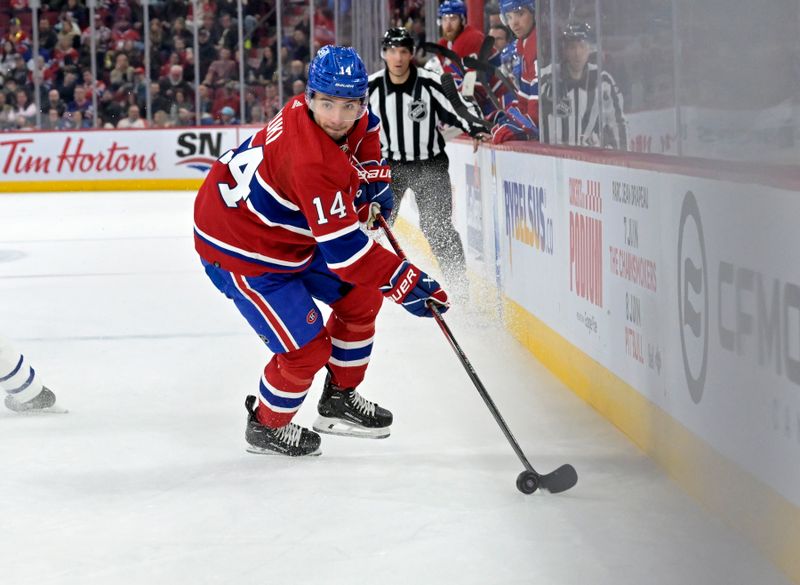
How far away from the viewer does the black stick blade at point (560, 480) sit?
9.29 ft

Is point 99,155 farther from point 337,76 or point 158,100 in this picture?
point 337,76

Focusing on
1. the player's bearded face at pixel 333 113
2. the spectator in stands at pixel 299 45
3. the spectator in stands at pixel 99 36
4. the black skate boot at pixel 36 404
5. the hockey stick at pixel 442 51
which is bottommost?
the black skate boot at pixel 36 404

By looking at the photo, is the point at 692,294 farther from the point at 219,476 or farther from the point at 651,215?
the point at 219,476

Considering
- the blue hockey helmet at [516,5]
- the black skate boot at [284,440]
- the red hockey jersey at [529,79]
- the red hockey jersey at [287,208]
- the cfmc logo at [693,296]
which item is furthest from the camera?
the blue hockey helmet at [516,5]

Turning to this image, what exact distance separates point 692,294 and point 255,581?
1147 millimetres

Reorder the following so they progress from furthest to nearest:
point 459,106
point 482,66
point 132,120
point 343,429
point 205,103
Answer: point 205,103 → point 132,120 → point 482,66 → point 459,106 → point 343,429

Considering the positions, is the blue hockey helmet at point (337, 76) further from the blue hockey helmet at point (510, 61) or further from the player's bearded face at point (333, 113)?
the blue hockey helmet at point (510, 61)

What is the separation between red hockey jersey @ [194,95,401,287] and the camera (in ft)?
9.20

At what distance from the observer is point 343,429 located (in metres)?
3.42

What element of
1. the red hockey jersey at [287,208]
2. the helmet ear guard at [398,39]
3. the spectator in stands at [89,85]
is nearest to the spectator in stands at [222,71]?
the spectator in stands at [89,85]

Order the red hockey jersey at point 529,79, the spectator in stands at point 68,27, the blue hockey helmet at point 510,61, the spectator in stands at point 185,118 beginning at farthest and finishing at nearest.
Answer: the spectator in stands at point 68,27 → the spectator in stands at point 185,118 → the blue hockey helmet at point 510,61 → the red hockey jersey at point 529,79

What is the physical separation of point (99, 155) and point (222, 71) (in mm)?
1706

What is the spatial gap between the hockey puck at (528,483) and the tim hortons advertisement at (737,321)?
1.23ft

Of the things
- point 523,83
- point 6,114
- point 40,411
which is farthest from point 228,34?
point 40,411
